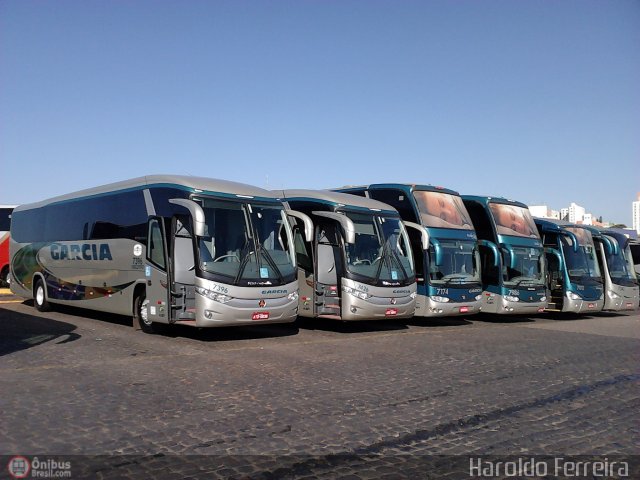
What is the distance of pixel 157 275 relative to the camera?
1194 centimetres

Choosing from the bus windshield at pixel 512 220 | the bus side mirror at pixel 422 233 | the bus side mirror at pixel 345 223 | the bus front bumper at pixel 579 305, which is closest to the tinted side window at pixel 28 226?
the bus side mirror at pixel 345 223

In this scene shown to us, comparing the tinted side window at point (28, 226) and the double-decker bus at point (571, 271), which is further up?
the tinted side window at point (28, 226)

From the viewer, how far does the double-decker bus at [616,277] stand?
847 inches

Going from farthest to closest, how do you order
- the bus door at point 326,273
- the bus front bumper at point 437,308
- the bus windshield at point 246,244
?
the bus front bumper at point 437,308, the bus door at point 326,273, the bus windshield at point 246,244

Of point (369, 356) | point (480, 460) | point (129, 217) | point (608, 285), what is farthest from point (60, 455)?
point (608, 285)

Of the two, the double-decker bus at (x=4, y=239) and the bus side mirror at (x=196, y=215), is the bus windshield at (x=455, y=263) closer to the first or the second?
the bus side mirror at (x=196, y=215)

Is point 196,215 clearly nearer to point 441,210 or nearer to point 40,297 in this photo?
point 441,210

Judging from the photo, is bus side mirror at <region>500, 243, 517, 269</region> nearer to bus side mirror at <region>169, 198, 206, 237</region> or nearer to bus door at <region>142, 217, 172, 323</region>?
bus side mirror at <region>169, 198, 206, 237</region>

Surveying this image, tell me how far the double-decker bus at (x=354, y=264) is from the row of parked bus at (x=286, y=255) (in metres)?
0.03

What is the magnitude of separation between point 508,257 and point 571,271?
3.62 m

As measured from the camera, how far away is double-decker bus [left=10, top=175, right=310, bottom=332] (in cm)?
1126

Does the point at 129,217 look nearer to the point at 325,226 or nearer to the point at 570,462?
the point at 325,226

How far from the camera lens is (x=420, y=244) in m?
16.1

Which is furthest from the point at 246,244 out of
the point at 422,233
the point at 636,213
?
the point at 636,213
